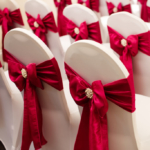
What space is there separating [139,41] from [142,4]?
1.87 metres

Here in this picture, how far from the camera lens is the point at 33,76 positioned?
1.10 metres

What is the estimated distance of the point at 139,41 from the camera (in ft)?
4.24

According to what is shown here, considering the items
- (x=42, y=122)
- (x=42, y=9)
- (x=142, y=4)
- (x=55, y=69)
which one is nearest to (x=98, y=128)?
(x=55, y=69)

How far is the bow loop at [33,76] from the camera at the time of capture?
3.57 feet

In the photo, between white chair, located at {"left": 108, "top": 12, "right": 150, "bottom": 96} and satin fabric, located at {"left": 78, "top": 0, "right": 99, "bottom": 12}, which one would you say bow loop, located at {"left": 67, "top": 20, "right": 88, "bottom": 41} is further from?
satin fabric, located at {"left": 78, "top": 0, "right": 99, "bottom": 12}

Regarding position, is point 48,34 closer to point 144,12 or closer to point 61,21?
point 144,12

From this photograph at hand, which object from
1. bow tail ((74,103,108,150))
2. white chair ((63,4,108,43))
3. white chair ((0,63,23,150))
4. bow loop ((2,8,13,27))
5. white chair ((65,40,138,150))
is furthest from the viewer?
bow loop ((2,8,13,27))

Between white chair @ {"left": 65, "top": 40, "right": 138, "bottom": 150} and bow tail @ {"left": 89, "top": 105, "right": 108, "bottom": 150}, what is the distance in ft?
0.10

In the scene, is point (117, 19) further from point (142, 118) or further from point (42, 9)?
point (42, 9)

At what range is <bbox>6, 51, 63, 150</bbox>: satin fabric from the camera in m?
1.08

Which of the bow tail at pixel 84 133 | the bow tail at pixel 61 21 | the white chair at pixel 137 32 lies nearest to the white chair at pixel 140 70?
the white chair at pixel 137 32

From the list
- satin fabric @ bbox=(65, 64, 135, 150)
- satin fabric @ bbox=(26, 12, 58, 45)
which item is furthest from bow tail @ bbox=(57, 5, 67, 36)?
satin fabric @ bbox=(65, 64, 135, 150)

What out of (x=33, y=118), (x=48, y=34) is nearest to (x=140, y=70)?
(x=33, y=118)

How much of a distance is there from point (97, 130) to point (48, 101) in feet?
1.37
